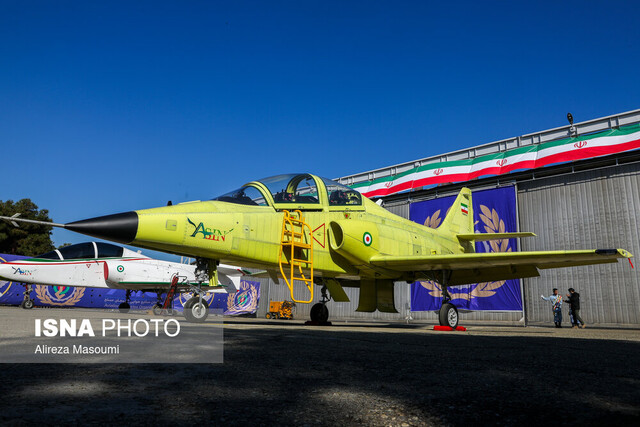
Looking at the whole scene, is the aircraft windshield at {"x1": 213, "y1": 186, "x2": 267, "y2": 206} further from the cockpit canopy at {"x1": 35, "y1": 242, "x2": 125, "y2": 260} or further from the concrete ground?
the cockpit canopy at {"x1": 35, "y1": 242, "x2": 125, "y2": 260}

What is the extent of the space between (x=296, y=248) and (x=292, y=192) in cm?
129

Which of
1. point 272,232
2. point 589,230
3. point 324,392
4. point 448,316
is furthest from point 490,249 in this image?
point 324,392

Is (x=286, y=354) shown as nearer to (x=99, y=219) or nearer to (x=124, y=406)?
(x=124, y=406)

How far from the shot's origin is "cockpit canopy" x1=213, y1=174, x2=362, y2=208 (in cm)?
890

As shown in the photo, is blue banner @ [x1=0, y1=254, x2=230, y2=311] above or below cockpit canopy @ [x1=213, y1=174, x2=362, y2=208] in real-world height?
below

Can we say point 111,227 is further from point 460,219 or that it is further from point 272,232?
point 460,219

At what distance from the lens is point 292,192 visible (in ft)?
30.9

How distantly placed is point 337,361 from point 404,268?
7.12 metres

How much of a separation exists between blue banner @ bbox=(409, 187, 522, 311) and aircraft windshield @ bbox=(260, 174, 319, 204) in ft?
40.9

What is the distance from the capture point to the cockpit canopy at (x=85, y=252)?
19047 mm

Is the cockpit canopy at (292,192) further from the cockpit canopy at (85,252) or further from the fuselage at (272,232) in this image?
the cockpit canopy at (85,252)

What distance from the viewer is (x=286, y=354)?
365cm

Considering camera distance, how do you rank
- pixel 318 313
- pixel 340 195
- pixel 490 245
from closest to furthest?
1. pixel 340 195
2. pixel 318 313
3. pixel 490 245

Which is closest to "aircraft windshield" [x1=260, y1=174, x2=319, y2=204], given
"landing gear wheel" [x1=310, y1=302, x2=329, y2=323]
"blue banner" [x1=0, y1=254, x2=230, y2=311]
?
"landing gear wheel" [x1=310, y1=302, x2=329, y2=323]
